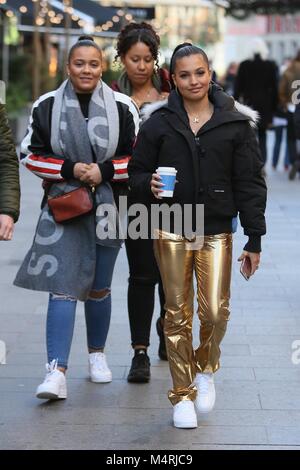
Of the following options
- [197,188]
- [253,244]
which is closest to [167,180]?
[197,188]

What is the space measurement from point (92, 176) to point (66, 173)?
0.13 m

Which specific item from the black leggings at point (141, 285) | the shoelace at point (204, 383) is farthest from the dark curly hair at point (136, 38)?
the shoelace at point (204, 383)

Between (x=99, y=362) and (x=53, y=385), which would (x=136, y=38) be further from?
(x=53, y=385)

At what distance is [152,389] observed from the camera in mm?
6215

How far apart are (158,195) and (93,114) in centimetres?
94

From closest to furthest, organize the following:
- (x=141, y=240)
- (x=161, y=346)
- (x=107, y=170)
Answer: (x=107, y=170), (x=141, y=240), (x=161, y=346)

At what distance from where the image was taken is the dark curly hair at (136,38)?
21.4ft

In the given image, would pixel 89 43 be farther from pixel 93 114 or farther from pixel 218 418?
pixel 218 418

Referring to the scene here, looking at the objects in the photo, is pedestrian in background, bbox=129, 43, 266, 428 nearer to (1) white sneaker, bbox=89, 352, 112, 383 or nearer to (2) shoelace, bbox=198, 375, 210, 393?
(2) shoelace, bbox=198, 375, 210, 393

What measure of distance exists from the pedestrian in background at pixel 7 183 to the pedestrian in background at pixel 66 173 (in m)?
0.39

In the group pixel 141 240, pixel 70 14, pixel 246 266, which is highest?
pixel 246 266

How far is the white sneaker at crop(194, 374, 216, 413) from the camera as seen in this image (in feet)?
18.4

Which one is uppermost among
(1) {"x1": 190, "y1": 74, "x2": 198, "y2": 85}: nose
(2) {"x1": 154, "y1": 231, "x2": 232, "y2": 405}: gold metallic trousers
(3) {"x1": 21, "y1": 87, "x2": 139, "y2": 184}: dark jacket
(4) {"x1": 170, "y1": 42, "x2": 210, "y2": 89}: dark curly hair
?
A: (4) {"x1": 170, "y1": 42, "x2": 210, "y2": 89}: dark curly hair

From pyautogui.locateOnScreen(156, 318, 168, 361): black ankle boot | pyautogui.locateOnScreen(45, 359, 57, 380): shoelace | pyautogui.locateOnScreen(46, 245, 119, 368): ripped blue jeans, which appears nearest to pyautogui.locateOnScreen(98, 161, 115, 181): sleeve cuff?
pyautogui.locateOnScreen(46, 245, 119, 368): ripped blue jeans
